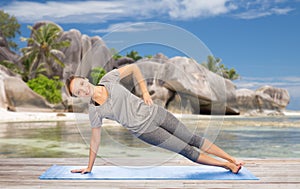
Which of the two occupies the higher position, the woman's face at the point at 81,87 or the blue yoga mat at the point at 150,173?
the woman's face at the point at 81,87

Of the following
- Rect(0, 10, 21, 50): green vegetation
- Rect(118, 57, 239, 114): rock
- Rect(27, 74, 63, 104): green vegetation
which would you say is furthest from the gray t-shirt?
Rect(0, 10, 21, 50): green vegetation

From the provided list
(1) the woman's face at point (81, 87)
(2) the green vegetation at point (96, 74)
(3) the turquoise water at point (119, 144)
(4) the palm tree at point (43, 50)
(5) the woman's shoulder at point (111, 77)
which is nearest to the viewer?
(1) the woman's face at point (81, 87)

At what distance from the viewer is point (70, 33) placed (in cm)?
2755

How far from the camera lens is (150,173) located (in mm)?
3152

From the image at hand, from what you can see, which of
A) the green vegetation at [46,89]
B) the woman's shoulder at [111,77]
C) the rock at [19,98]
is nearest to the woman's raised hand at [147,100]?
the woman's shoulder at [111,77]

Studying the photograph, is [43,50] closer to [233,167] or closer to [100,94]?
[100,94]

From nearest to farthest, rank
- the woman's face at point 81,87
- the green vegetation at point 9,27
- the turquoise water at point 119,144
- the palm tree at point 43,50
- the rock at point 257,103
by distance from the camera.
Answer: the woman's face at point 81,87
the turquoise water at point 119,144
the rock at point 257,103
the palm tree at point 43,50
the green vegetation at point 9,27

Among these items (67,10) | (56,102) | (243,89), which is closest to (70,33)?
(67,10)

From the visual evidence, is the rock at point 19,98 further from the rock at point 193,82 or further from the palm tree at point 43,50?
the rock at point 193,82

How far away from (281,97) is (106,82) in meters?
23.2

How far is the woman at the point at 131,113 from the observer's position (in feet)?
9.43

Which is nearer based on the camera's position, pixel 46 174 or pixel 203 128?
pixel 46 174

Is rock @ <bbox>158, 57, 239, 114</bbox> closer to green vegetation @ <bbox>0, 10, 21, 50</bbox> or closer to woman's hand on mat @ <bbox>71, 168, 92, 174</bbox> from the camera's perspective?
woman's hand on mat @ <bbox>71, 168, 92, 174</bbox>

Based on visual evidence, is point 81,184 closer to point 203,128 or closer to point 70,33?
point 203,128
